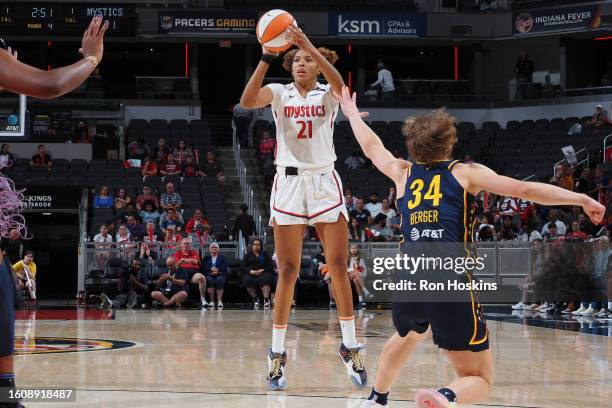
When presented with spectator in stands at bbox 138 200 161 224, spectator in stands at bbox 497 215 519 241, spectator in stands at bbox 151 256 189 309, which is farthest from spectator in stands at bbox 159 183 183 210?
A: spectator in stands at bbox 497 215 519 241

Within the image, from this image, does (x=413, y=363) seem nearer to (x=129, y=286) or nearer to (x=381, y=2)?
(x=129, y=286)

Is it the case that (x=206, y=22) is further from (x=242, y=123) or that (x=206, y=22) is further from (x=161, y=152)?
(x=161, y=152)

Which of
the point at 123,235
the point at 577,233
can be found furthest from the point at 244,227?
the point at 577,233

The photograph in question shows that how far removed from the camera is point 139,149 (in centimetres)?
2234

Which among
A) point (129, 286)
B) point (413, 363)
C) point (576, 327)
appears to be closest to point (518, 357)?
point (413, 363)

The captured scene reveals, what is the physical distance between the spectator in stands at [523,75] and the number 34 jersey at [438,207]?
23.5 metres

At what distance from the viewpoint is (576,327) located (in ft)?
39.8

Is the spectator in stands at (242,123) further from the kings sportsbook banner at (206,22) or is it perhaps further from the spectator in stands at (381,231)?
the spectator in stands at (381,231)

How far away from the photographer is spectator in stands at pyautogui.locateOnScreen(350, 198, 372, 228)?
1858cm

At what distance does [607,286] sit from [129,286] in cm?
808

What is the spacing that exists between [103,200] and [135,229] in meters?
1.94

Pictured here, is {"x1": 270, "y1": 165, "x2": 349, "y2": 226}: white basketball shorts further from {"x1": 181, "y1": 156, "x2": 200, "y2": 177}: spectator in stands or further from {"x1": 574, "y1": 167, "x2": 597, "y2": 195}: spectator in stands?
{"x1": 181, "y1": 156, "x2": 200, "y2": 177}: spectator in stands

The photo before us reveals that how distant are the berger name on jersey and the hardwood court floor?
185cm

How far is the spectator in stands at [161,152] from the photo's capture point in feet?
71.4
